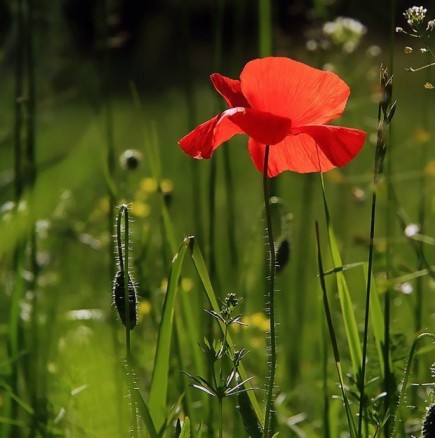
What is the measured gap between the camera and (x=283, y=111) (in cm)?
98

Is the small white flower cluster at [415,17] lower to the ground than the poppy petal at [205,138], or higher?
higher

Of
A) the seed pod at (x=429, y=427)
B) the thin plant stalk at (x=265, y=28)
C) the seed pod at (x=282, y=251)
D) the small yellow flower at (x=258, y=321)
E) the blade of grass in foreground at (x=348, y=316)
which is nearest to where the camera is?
the seed pod at (x=429, y=427)

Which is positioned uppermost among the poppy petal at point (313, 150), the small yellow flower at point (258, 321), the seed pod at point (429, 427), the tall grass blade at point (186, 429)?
the poppy petal at point (313, 150)

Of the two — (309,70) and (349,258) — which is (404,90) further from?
(309,70)

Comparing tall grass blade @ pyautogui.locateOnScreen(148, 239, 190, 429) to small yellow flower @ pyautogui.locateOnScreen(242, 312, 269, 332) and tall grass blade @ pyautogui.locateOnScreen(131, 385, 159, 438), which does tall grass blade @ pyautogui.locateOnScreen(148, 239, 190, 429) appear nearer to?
tall grass blade @ pyautogui.locateOnScreen(131, 385, 159, 438)

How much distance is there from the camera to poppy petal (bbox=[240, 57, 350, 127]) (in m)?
0.96

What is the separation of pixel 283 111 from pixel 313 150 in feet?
0.35

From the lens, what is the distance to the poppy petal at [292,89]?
96cm

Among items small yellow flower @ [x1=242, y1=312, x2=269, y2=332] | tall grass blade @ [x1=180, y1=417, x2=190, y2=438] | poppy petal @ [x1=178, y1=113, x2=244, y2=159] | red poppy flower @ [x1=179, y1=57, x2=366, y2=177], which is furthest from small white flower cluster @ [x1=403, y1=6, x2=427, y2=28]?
small yellow flower @ [x1=242, y1=312, x2=269, y2=332]

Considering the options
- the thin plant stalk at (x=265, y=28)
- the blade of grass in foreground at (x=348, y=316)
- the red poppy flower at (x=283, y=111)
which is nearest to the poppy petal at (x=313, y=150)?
the red poppy flower at (x=283, y=111)

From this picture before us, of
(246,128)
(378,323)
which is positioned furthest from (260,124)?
(378,323)

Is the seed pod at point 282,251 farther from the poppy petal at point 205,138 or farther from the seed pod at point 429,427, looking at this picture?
the seed pod at point 429,427

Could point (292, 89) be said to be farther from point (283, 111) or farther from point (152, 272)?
point (152, 272)

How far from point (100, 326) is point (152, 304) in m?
0.59
